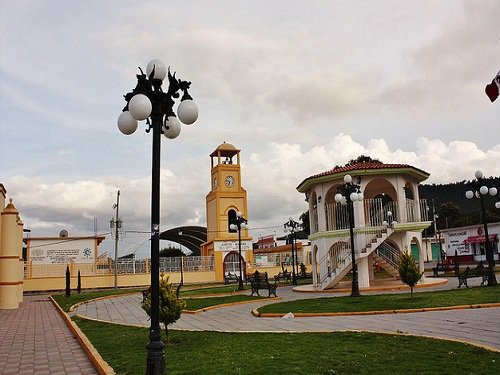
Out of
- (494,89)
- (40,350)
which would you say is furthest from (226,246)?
(494,89)

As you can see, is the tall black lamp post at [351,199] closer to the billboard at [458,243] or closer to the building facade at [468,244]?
the building facade at [468,244]

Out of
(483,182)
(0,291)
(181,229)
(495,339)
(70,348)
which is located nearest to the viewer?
(495,339)

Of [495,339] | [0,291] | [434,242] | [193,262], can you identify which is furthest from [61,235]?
[434,242]

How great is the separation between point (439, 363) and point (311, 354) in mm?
1995

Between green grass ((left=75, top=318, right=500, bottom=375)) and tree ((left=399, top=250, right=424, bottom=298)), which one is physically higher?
→ tree ((left=399, top=250, right=424, bottom=298))

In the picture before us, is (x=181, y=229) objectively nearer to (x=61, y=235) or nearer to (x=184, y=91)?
(x=61, y=235)

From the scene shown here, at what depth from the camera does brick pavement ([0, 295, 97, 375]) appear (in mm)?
8438

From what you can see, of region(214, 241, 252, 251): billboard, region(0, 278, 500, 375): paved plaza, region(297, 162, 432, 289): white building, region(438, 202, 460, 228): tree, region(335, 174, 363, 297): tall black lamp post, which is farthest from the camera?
region(438, 202, 460, 228): tree

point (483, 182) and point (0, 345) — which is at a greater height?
point (483, 182)

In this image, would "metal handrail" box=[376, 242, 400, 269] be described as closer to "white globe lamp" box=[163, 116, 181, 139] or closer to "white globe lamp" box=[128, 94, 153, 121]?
"white globe lamp" box=[163, 116, 181, 139]

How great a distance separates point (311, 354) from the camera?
8062 mm

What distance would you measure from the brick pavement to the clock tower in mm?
26155

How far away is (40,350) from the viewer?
10.4m

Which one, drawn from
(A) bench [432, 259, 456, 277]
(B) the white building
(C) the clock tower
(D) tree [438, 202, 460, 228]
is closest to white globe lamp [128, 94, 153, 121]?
(B) the white building
